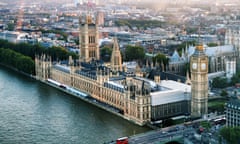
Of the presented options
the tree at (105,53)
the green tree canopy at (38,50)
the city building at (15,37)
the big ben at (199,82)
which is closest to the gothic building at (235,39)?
the tree at (105,53)

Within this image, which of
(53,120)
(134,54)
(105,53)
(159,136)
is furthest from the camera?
(105,53)

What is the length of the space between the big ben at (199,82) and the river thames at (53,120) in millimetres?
3575

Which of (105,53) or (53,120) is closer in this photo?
(53,120)

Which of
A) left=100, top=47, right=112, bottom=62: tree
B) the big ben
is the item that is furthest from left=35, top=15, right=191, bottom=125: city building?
left=100, top=47, right=112, bottom=62: tree

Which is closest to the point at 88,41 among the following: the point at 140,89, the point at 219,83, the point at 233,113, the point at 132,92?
the point at 219,83

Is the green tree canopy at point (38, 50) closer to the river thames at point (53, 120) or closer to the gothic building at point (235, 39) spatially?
the river thames at point (53, 120)

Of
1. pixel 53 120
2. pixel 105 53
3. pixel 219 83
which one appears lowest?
pixel 53 120

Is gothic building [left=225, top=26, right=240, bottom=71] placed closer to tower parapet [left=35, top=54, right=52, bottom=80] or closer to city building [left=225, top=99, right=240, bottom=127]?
tower parapet [left=35, top=54, right=52, bottom=80]

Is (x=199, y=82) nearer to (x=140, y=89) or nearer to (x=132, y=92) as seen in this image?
(x=140, y=89)

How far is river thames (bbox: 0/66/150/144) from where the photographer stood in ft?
76.0

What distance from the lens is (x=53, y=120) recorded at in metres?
26.1

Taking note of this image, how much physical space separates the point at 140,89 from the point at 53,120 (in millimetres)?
5654

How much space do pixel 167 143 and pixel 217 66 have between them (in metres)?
18.5

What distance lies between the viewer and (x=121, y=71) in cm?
3297
